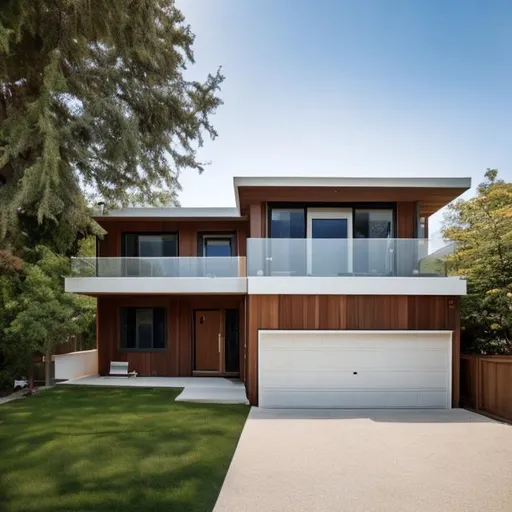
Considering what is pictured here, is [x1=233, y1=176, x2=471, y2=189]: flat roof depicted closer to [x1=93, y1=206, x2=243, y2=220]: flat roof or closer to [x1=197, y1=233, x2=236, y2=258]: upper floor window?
[x1=93, y1=206, x2=243, y2=220]: flat roof

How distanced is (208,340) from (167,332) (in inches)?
54.0

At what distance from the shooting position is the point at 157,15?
10406 mm

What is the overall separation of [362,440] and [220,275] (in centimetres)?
631

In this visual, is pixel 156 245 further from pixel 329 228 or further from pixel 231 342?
pixel 329 228

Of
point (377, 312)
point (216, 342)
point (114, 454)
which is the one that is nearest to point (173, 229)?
point (216, 342)

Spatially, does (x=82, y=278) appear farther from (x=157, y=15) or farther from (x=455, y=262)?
(x=455, y=262)

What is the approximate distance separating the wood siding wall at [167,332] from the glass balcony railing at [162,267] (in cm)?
238

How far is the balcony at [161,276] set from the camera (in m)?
12.3

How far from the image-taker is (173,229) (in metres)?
14.9

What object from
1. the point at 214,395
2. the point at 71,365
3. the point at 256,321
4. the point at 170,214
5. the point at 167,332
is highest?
the point at 170,214

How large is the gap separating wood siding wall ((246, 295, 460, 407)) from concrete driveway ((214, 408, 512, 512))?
173 cm

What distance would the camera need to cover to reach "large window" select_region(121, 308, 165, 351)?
48.5ft

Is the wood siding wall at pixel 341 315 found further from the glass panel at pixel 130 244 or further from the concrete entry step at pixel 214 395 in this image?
the glass panel at pixel 130 244

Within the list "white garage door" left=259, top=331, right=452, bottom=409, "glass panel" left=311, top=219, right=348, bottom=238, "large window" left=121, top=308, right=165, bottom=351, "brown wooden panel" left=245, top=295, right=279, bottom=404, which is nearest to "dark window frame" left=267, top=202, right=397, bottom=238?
"glass panel" left=311, top=219, right=348, bottom=238
